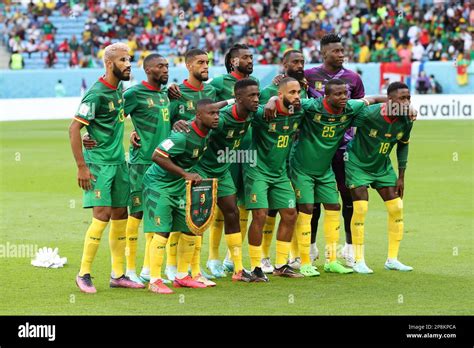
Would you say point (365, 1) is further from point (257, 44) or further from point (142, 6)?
point (142, 6)

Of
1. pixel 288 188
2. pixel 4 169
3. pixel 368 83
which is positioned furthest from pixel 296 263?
pixel 368 83

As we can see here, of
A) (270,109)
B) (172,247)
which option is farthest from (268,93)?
(172,247)

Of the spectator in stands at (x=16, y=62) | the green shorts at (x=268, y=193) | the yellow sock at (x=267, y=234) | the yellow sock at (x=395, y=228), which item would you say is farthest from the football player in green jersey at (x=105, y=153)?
the spectator in stands at (x=16, y=62)

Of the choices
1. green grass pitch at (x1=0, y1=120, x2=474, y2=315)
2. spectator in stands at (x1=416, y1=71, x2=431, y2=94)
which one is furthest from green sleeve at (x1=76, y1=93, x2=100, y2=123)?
spectator in stands at (x1=416, y1=71, x2=431, y2=94)

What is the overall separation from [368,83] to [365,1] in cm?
539

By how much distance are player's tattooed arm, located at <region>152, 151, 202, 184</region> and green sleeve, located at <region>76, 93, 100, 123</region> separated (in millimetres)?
714

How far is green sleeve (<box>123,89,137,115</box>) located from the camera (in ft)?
32.9

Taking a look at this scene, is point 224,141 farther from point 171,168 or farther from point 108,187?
point 108,187

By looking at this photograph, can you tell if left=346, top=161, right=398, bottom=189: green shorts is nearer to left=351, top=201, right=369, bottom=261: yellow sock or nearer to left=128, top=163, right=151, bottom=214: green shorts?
left=351, top=201, right=369, bottom=261: yellow sock

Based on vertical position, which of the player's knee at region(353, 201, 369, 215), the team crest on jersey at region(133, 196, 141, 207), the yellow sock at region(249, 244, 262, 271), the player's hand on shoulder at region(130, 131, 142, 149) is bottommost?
the yellow sock at region(249, 244, 262, 271)

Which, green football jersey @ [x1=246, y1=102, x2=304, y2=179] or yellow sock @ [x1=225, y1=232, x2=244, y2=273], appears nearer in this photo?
yellow sock @ [x1=225, y1=232, x2=244, y2=273]

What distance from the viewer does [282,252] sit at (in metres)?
10.5

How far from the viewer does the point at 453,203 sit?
635 inches

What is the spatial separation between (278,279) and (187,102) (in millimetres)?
2090
